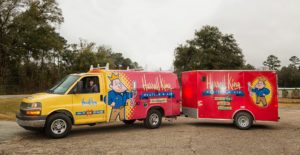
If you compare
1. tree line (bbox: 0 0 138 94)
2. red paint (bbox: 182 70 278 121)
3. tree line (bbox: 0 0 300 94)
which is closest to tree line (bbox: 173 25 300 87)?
tree line (bbox: 0 0 300 94)

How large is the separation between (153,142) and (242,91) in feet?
19.1

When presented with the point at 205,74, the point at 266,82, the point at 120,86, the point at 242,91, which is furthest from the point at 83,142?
the point at 266,82

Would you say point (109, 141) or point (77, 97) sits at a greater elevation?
point (77, 97)

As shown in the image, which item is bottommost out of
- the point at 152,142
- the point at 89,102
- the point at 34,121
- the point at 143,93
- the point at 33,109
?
the point at 152,142

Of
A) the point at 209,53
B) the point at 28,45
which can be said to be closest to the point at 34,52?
the point at 28,45

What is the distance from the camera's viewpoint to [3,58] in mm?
45781

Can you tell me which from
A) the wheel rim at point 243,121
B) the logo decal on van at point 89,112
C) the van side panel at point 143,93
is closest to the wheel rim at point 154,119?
the van side panel at point 143,93

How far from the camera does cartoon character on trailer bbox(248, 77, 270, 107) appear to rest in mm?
13344

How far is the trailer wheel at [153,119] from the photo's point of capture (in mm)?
12836

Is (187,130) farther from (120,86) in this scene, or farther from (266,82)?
(266,82)

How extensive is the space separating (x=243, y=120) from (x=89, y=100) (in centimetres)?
702

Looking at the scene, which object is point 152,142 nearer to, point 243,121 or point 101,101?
point 101,101

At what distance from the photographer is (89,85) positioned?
37.0 ft

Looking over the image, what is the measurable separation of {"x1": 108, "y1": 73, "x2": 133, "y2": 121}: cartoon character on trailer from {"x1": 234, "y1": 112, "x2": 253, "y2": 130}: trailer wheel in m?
5.06
